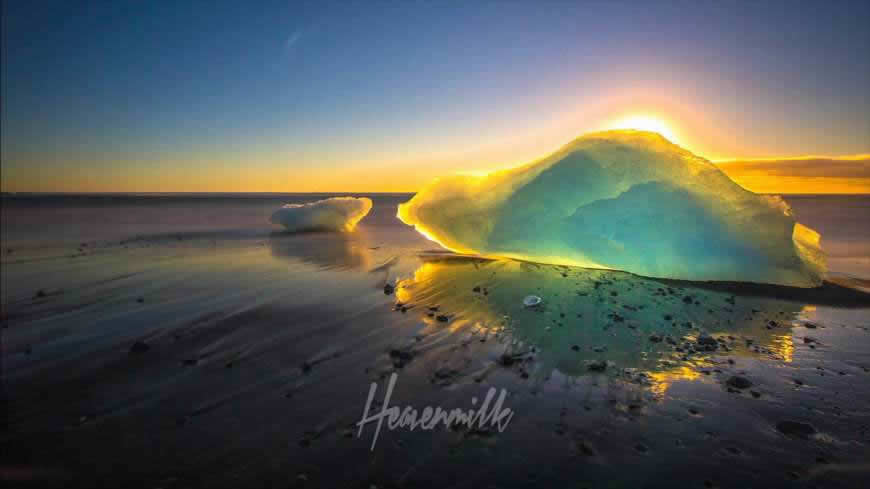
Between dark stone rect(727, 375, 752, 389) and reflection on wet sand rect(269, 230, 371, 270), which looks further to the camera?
reflection on wet sand rect(269, 230, 371, 270)

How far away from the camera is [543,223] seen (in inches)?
316

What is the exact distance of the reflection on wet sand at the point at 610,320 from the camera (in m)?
3.76

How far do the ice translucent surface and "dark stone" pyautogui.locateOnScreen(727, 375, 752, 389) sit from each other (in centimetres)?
434

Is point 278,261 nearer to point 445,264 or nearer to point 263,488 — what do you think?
point 445,264

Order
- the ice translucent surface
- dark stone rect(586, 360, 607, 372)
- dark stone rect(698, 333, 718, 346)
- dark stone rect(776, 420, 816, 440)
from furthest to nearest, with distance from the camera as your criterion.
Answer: the ice translucent surface → dark stone rect(698, 333, 718, 346) → dark stone rect(586, 360, 607, 372) → dark stone rect(776, 420, 816, 440)

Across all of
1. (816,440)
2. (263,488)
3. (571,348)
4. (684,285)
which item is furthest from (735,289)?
(263,488)

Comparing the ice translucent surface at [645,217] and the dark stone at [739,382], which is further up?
the ice translucent surface at [645,217]

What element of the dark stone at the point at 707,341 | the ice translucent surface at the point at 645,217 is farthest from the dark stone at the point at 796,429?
the ice translucent surface at the point at 645,217

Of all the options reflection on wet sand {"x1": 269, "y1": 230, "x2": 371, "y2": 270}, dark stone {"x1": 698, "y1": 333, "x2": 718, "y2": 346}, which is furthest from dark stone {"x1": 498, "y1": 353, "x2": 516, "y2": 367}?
reflection on wet sand {"x1": 269, "y1": 230, "x2": 371, "y2": 270}

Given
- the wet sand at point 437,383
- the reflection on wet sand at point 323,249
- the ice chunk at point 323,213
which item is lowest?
the wet sand at point 437,383

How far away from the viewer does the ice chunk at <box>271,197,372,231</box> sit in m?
17.0

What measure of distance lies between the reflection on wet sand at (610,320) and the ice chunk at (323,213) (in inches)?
395

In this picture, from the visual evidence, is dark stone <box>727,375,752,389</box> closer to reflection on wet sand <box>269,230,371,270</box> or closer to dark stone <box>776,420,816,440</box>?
dark stone <box>776,420,816,440</box>

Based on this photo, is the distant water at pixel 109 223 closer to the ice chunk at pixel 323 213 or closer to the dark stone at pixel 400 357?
the ice chunk at pixel 323 213
